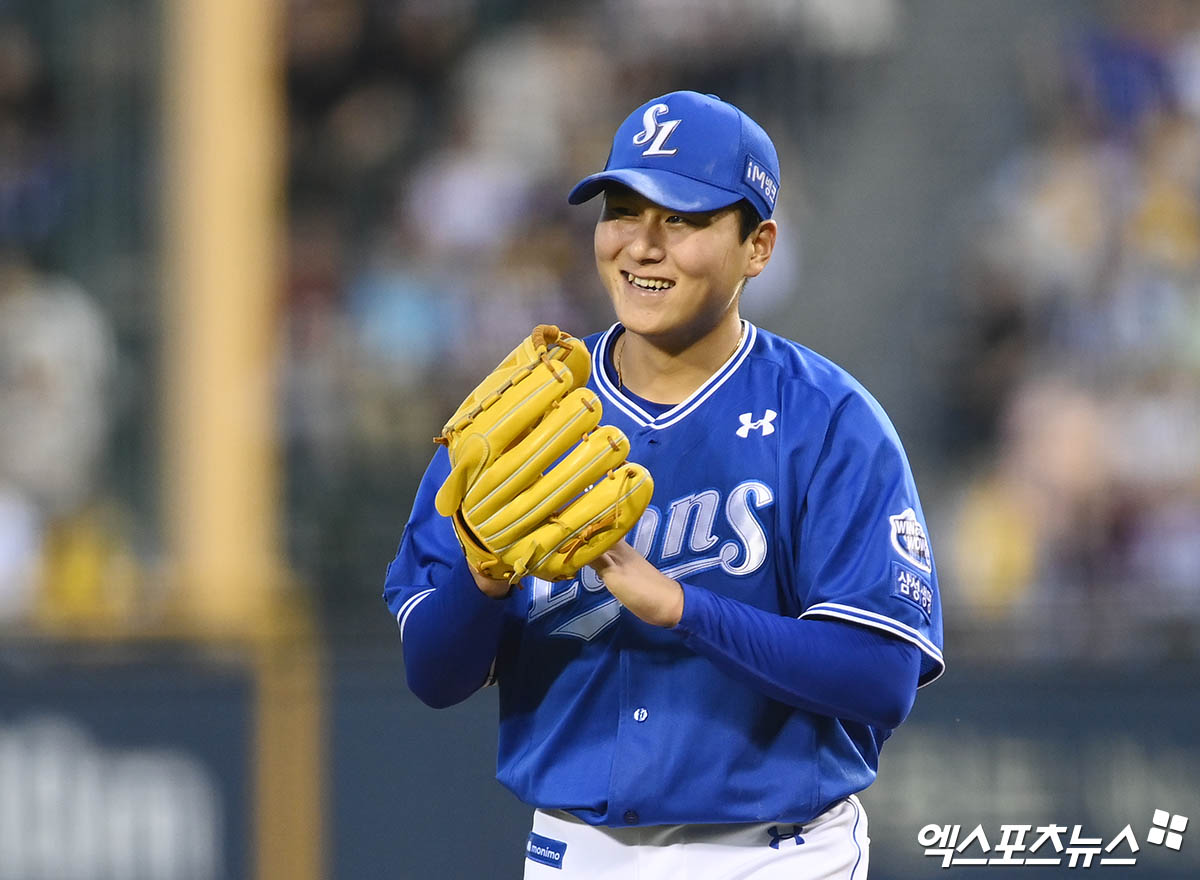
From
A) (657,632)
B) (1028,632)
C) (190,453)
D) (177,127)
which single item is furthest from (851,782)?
(177,127)

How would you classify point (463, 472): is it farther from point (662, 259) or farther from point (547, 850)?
point (547, 850)

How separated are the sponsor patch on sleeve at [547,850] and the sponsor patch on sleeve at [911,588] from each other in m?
0.61

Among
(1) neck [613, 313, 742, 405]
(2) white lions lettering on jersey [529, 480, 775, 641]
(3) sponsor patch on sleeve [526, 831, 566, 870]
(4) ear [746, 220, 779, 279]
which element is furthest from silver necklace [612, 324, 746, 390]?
(3) sponsor patch on sleeve [526, 831, 566, 870]

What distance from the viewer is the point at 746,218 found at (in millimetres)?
2609

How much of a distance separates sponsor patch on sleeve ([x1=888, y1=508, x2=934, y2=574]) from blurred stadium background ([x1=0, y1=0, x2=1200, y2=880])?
8.78ft

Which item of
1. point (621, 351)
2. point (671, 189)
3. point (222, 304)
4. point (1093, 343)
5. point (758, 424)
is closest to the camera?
point (671, 189)

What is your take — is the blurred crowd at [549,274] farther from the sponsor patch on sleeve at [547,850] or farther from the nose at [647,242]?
the nose at [647,242]

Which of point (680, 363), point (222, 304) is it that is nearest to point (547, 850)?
point (680, 363)

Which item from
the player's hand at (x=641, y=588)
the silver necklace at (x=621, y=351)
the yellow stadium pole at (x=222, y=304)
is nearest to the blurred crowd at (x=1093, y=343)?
the yellow stadium pole at (x=222, y=304)

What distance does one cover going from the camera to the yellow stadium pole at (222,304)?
739 centimetres

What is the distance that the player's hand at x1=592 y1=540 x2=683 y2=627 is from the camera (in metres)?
2.39

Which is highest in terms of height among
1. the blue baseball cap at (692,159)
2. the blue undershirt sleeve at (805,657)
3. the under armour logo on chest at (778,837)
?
the blue baseball cap at (692,159)

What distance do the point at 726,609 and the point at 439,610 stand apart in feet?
1.35

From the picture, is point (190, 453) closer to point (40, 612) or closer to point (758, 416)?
point (40, 612)
